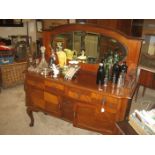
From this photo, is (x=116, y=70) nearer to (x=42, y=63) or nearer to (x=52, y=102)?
(x=52, y=102)

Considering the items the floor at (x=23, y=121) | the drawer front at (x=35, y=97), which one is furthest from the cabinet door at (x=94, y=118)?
the floor at (x=23, y=121)

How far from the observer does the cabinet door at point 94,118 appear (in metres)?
1.90

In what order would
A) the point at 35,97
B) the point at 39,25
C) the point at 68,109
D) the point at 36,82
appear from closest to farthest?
the point at 68,109 → the point at 36,82 → the point at 35,97 → the point at 39,25

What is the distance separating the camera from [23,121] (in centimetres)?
284

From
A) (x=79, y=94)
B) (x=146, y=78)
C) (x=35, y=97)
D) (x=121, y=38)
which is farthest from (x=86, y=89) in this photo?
(x=146, y=78)

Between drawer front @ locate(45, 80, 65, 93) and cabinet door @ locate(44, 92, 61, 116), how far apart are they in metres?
0.07

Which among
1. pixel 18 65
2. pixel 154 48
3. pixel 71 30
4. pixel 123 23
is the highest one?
pixel 123 23

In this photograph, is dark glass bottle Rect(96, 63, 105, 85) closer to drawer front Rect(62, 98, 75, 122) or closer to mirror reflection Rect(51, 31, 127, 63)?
mirror reflection Rect(51, 31, 127, 63)

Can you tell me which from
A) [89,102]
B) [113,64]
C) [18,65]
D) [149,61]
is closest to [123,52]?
[113,64]

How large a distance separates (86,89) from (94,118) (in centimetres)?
35
